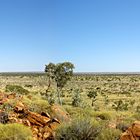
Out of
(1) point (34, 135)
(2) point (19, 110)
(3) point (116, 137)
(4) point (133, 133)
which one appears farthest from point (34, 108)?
(4) point (133, 133)

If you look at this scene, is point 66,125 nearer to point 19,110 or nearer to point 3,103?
point 19,110

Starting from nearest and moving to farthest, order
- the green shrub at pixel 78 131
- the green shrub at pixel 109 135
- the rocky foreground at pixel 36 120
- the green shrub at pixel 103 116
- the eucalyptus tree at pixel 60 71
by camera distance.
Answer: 1. the green shrub at pixel 109 135
2. the green shrub at pixel 78 131
3. the rocky foreground at pixel 36 120
4. the green shrub at pixel 103 116
5. the eucalyptus tree at pixel 60 71

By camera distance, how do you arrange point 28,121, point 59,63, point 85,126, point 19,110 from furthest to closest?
1. point 59,63
2. point 19,110
3. point 28,121
4. point 85,126

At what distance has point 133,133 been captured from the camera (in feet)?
38.6

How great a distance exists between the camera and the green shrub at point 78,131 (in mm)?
13547

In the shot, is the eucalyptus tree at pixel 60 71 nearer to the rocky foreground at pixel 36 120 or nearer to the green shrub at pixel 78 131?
the rocky foreground at pixel 36 120

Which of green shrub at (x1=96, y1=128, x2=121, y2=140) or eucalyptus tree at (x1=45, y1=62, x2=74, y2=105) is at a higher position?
eucalyptus tree at (x1=45, y1=62, x2=74, y2=105)

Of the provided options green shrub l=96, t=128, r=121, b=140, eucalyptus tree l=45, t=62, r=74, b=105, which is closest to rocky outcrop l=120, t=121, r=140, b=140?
green shrub l=96, t=128, r=121, b=140

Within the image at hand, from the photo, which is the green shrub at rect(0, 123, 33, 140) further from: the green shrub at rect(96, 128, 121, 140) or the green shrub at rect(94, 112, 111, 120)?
the green shrub at rect(94, 112, 111, 120)

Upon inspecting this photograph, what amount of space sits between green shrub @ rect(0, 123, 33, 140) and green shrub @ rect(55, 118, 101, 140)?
1297 mm

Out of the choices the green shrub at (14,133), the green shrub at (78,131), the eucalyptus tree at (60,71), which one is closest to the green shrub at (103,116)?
the green shrub at (78,131)

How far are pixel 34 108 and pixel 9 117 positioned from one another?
223 centimetres

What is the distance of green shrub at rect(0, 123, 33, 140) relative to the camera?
1295 centimetres

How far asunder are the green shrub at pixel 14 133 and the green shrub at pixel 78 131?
1297mm
